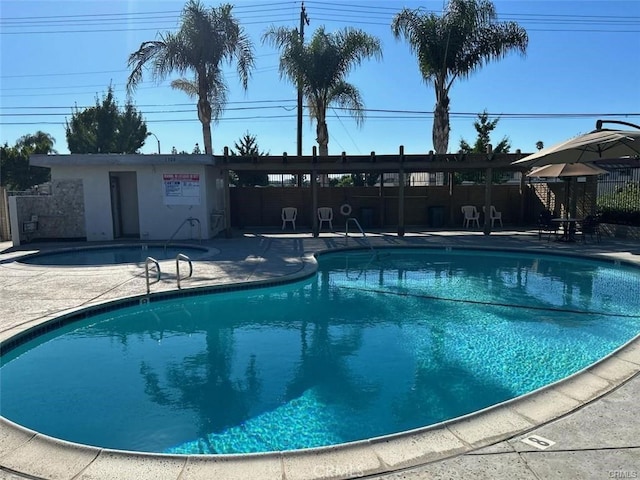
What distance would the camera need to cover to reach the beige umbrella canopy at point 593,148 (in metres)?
10.4

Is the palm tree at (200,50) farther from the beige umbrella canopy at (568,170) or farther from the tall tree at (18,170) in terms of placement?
the tall tree at (18,170)

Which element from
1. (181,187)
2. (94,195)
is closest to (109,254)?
(94,195)

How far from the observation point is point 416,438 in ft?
9.66

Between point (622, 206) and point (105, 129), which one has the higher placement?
point (105, 129)

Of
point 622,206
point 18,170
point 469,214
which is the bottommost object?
point 469,214

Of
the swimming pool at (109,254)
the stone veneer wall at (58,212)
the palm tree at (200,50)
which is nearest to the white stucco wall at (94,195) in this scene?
the stone veneer wall at (58,212)

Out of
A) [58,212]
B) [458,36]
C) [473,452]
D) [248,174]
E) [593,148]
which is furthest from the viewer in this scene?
[248,174]

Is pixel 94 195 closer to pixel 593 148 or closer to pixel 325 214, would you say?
pixel 325 214

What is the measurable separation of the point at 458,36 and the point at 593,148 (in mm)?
7582

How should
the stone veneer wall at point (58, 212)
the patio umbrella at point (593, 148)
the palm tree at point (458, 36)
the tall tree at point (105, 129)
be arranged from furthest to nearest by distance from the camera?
1. the tall tree at point (105, 129)
2. the palm tree at point (458, 36)
3. the stone veneer wall at point (58, 212)
4. the patio umbrella at point (593, 148)

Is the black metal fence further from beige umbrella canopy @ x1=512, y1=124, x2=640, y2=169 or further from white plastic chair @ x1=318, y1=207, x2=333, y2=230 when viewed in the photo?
white plastic chair @ x1=318, y1=207, x2=333, y2=230

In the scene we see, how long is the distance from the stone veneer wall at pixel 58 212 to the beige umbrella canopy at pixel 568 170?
48.5 ft

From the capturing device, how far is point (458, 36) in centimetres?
1680

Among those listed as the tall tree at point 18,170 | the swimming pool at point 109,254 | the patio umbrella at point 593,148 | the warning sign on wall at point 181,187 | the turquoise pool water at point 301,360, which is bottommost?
the turquoise pool water at point 301,360
